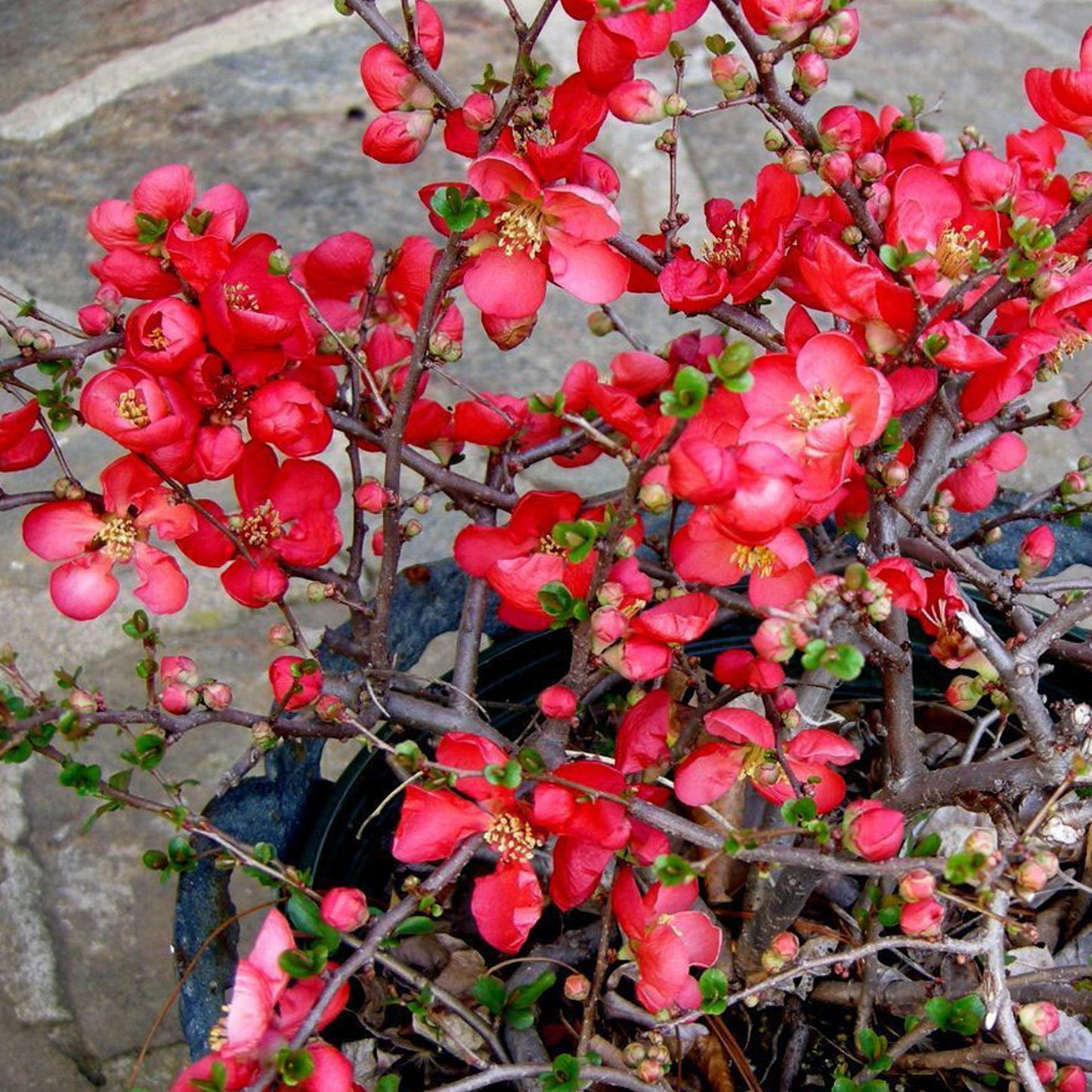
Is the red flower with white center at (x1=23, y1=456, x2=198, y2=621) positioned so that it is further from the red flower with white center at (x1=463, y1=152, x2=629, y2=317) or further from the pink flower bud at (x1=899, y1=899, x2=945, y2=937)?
the pink flower bud at (x1=899, y1=899, x2=945, y2=937)

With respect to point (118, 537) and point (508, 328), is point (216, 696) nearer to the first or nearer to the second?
point (118, 537)

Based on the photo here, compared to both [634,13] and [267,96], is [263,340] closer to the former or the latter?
[634,13]

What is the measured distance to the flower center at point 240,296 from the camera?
1.93 feet

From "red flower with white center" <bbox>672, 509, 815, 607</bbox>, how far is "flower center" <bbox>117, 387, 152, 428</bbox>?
0.77 feet

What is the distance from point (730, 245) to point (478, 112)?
0.15 metres

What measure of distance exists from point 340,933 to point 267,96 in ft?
4.69

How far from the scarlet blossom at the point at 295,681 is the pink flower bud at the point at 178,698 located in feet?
0.12

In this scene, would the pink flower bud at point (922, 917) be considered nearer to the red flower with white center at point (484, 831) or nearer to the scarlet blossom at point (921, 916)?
the scarlet blossom at point (921, 916)

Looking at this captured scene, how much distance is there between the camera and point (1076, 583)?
2.05 ft

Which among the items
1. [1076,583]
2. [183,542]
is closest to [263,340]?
[183,542]

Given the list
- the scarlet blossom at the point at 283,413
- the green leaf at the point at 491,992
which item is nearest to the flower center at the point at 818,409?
the scarlet blossom at the point at 283,413

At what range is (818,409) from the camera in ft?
1.70

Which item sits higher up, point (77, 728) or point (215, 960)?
point (77, 728)

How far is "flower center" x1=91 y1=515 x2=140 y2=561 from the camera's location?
604mm
